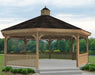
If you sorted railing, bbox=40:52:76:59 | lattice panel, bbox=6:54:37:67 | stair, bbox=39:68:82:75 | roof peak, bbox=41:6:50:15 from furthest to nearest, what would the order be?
1. railing, bbox=40:52:76:59
2. roof peak, bbox=41:6:50:15
3. lattice panel, bbox=6:54:37:67
4. stair, bbox=39:68:82:75

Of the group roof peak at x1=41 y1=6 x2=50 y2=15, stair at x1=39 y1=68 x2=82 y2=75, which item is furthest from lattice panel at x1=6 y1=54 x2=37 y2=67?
roof peak at x1=41 y1=6 x2=50 y2=15

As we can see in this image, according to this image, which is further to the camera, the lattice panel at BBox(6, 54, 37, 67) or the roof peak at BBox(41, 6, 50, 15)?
the roof peak at BBox(41, 6, 50, 15)

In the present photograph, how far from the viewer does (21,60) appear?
14.8 m

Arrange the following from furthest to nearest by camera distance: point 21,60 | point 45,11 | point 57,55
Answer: point 57,55 < point 45,11 < point 21,60

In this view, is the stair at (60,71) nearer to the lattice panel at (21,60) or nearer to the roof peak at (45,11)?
the lattice panel at (21,60)

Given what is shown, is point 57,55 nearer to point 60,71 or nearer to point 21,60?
point 21,60

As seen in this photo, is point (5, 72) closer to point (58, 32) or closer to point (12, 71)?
point (12, 71)

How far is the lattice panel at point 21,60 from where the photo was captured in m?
13.9

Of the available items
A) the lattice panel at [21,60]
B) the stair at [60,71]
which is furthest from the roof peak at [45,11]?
the stair at [60,71]

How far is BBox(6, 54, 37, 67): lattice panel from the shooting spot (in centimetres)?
1386

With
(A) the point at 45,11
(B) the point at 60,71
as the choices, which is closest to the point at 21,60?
(B) the point at 60,71

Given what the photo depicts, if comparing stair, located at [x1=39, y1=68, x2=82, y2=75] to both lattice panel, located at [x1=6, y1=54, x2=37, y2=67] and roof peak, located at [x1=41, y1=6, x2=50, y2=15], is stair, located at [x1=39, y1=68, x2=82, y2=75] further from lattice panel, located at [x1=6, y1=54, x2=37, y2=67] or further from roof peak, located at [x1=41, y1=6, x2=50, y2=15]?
roof peak, located at [x1=41, y1=6, x2=50, y2=15]

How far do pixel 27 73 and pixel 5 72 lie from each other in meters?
2.39

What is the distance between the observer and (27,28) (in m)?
13.9
